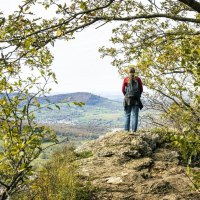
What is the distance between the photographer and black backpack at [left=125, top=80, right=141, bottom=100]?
1103 cm

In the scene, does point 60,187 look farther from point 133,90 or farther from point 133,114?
point 133,90

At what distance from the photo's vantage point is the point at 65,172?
7.41 metres

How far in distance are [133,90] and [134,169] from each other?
3245mm

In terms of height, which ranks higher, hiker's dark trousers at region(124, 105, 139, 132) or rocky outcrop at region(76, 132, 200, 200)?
hiker's dark trousers at region(124, 105, 139, 132)

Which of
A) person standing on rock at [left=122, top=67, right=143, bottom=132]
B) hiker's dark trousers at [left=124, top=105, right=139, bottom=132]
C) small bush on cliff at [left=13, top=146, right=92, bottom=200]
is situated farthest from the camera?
hiker's dark trousers at [left=124, top=105, right=139, bottom=132]

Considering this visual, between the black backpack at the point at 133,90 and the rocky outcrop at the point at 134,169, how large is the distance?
4.61 ft

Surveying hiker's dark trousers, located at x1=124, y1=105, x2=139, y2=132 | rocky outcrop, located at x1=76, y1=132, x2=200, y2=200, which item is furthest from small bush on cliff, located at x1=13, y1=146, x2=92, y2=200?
hiker's dark trousers, located at x1=124, y1=105, x2=139, y2=132

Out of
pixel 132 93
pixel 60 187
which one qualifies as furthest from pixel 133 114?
pixel 60 187

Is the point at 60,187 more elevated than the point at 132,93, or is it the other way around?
the point at 132,93

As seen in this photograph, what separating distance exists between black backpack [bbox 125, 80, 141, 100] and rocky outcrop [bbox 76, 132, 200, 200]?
1404 mm

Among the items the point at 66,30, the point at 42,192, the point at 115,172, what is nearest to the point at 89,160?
the point at 115,172

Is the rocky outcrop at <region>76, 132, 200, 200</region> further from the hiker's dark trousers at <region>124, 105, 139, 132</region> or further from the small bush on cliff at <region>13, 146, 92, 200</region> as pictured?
the hiker's dark trousers at <region>124, 105, 139, 132</region>

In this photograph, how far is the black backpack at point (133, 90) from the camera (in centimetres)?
1103

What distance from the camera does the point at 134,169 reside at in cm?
885
